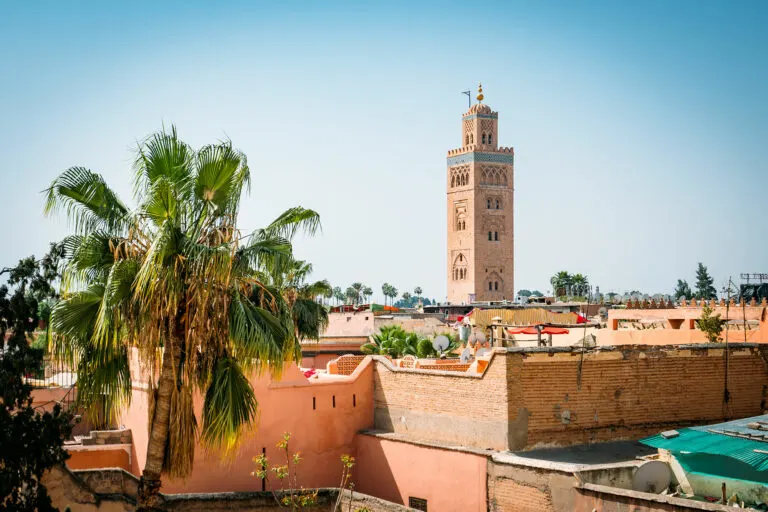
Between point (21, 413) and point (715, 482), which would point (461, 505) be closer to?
point (715, 482)

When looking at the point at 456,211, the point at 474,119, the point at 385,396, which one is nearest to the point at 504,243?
the point at 456,211

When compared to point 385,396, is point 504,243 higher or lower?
higher

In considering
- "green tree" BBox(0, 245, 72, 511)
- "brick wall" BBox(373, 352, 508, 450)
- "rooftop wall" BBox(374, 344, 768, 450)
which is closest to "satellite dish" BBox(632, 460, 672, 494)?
"rooftop wall" BBox(374, 344, 768, 450)

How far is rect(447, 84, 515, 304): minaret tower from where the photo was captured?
97125 millimetres

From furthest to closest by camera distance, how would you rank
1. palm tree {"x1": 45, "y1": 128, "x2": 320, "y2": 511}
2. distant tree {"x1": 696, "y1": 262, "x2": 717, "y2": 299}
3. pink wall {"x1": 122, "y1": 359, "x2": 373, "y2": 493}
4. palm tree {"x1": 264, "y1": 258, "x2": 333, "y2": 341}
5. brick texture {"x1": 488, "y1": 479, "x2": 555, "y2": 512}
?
distant tree {"x1": 696, "y1": 262, "x2": 717, "y2": 299}, palm tree {"x1": 264, "y1": 258, "x2": 333, "y2": 341}, pink wall {"x1": 122, "y1": 359, "x2": 373, "y2": 493}, brick texture {"x1": 488, "y1": 479, "x2": 555, "y2": 512}, palm tree {"x1": 45, "y1": 128, "x2": 320, "y2": 511}

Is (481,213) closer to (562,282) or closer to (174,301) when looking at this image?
(562,282)

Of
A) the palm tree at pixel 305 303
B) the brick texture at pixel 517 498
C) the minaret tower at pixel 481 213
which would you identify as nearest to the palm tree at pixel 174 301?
the brick texture at pixel 517 498

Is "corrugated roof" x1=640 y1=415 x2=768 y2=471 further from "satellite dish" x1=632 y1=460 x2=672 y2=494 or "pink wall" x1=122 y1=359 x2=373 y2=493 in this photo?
"pink wall" x1=122 y1=359 x2=373 y2=493

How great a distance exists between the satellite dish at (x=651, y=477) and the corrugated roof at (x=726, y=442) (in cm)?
33

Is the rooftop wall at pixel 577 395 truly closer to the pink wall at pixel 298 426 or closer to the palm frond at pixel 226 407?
the pink wall at pixel 298 426

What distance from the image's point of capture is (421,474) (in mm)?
15469

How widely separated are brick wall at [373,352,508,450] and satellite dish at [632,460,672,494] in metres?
2.22

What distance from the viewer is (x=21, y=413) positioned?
1000cm

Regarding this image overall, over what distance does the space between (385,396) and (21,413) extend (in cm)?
815
